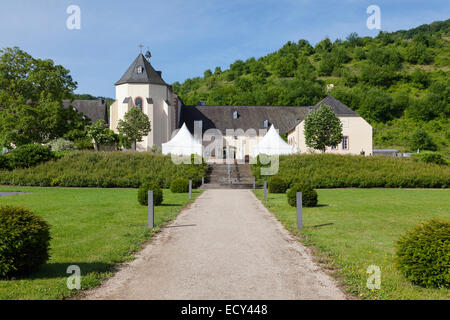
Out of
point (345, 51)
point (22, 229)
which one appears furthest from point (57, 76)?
point (345, 51)

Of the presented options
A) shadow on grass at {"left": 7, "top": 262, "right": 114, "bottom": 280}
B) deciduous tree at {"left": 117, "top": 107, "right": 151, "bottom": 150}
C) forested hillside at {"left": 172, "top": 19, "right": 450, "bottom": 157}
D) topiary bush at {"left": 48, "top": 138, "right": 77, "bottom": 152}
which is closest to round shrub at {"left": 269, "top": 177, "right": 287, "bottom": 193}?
shadow on grass at {"left": 7, "top": 262, "right": 114, "bottom": 280}

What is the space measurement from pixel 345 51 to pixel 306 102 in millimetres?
57256

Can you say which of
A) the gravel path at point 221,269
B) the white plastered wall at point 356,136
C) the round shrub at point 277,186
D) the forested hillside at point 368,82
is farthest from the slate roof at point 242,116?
the gravel path at point 221,269

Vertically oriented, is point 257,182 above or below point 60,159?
below

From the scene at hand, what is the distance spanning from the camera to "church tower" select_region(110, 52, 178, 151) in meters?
47.1

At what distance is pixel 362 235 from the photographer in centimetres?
970

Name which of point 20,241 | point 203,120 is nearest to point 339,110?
point 203,120

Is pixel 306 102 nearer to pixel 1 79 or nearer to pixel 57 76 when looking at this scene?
pixel 57 76

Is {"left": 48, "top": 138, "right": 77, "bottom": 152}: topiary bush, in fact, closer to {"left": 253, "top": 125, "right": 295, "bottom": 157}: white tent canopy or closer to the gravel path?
{"left": 253, "top": 125, "right": 295, "bottom": 157}: white tent canopy

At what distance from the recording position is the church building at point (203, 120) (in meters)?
47.4

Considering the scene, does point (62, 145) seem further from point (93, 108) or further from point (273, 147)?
point (93, 108)

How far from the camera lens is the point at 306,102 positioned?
242 feet

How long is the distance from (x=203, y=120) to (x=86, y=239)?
152ft
